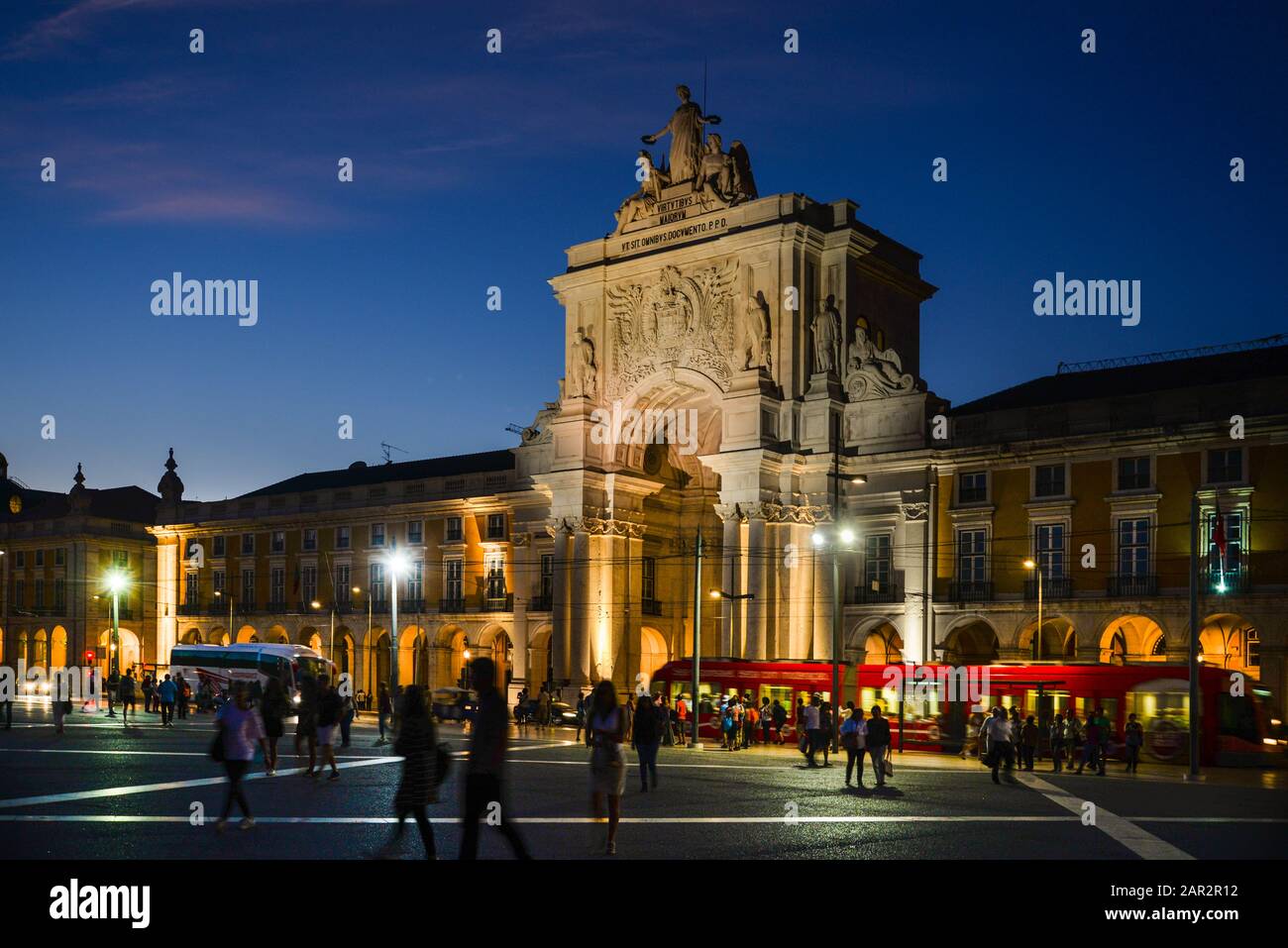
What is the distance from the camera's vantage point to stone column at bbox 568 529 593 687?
5700 centimetres

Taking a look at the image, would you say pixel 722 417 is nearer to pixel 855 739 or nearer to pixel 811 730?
pixel 811 730

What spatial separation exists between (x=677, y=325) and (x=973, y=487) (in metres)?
14.3

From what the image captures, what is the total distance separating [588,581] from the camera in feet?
189

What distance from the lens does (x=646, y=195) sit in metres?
59.3

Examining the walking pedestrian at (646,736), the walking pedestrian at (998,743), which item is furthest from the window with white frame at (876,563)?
the walking pedestrian at (646,736)

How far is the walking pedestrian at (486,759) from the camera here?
1258 centimetres

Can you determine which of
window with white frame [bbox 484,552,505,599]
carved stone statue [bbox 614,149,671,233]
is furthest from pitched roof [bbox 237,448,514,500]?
carved stone statue [bbox 614,149,671,233]

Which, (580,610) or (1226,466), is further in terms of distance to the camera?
(580,610)

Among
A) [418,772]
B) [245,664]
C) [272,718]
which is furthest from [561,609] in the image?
[418,772]


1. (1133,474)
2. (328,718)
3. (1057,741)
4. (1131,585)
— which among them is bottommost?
(1057,741)

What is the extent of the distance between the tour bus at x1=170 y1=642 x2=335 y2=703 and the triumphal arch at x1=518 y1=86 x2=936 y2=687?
11227 mm

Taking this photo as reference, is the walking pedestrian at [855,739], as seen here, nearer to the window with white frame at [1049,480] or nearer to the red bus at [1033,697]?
the red bus at [1033,697]

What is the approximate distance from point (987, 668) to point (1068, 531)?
31.0 ft
